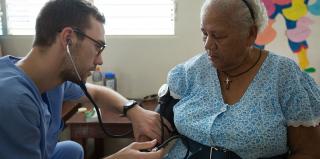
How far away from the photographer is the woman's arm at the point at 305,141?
4.15ft

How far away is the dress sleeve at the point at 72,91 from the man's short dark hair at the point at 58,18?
0.41 meters

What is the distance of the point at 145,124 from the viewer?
55.6 inches

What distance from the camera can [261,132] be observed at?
123 centimetres

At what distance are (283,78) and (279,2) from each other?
103cm

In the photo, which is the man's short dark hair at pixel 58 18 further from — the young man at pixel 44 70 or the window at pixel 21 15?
the window at pixel 21 15

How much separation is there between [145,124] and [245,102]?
413 millimetres

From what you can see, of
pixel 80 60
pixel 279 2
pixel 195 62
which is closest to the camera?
pixel 80 60

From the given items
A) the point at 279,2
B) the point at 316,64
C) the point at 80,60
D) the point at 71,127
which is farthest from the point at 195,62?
the point at 316,64

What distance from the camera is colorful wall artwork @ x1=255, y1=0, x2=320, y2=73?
216cm

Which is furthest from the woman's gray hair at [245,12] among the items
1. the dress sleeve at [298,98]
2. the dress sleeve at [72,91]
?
the dress sleeve at [72,91]

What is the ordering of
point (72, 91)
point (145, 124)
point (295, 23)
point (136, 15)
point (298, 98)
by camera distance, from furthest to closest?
point (136, 15) < point (295, 23) < point (72, 91) < point (145, 124) < point (298, 98)

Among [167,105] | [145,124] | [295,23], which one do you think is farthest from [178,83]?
[295,23]

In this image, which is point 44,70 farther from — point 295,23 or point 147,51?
point 295,23

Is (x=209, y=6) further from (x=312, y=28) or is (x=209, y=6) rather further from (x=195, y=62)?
(x=312, y=28)
